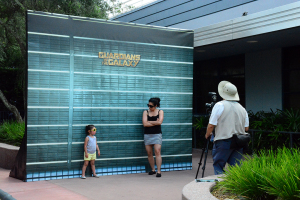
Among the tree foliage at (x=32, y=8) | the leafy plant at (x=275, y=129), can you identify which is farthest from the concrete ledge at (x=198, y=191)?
the tree foliage at (x=32, y=8)

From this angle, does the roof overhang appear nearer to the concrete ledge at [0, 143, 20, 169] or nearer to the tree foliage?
the tree foliage

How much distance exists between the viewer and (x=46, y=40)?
8055 millimetres

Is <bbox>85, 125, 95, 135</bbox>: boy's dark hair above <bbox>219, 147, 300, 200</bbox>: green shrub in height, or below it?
above

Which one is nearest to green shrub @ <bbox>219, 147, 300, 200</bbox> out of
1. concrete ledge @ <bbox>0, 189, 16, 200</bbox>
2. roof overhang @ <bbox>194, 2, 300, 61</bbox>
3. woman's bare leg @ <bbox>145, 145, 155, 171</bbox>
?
concrete ledge @ <bbox>0, 189, 16, 200</bbox>

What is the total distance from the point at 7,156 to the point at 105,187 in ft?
13.6

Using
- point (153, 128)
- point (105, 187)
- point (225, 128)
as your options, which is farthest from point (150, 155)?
point (225, 128)

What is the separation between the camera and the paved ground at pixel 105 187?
662 centimetres

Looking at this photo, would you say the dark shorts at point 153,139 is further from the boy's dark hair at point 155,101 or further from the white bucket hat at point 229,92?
the white bucket hat at point 229,92

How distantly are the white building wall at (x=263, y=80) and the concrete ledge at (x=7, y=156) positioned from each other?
839 cm

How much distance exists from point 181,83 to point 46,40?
3384 mm

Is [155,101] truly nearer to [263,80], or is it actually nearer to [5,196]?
[5,196]

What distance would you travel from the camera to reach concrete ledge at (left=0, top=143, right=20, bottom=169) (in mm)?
10076

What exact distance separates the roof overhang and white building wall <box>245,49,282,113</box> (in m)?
0.44

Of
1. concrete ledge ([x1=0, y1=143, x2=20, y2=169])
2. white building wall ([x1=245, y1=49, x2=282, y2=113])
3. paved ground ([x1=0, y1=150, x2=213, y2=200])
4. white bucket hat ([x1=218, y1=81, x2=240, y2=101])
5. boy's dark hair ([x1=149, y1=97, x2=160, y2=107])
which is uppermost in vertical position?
white building wall ([x1=245, y1=49, x2=282, y2=113])
